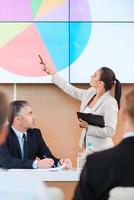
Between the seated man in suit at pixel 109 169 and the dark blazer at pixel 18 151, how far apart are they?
1339 millimetres

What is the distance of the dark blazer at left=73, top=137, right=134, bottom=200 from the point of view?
5.90 feet

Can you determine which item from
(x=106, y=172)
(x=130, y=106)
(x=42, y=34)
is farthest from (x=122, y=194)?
(x=42, y=34)

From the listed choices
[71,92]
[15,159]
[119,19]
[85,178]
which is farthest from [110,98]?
[85,178]

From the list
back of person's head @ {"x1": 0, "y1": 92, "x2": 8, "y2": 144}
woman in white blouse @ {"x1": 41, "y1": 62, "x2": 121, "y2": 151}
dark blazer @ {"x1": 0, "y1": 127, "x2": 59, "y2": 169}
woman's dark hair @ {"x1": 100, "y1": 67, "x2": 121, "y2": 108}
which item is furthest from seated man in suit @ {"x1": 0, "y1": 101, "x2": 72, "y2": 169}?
back of person's head @ {"x1": 0, "y1": 92, "x2": 8, "y2": 144}

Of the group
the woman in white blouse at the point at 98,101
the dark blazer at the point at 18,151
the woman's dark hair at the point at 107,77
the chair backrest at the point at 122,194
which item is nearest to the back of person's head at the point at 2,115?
the chair backrest at the point at 122,194

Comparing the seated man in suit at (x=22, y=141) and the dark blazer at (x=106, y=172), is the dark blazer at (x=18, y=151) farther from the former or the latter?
the dark blazer at (x=106, y=172)

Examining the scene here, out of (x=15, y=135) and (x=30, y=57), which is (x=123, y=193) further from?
(x=30, y=57)

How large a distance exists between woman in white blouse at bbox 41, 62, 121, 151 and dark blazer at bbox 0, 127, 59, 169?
0.56 m

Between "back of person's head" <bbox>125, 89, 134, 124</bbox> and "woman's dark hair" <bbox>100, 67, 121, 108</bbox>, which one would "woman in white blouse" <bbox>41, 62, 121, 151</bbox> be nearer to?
"woman's dark hair" <bbox>100, 67, 121, 108</bbox>

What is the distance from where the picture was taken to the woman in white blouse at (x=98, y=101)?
157 inches

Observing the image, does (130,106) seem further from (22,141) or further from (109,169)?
(22,141)

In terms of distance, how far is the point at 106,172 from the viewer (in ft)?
5.93

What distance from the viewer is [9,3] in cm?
438

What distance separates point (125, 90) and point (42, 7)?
1158 millimetres
